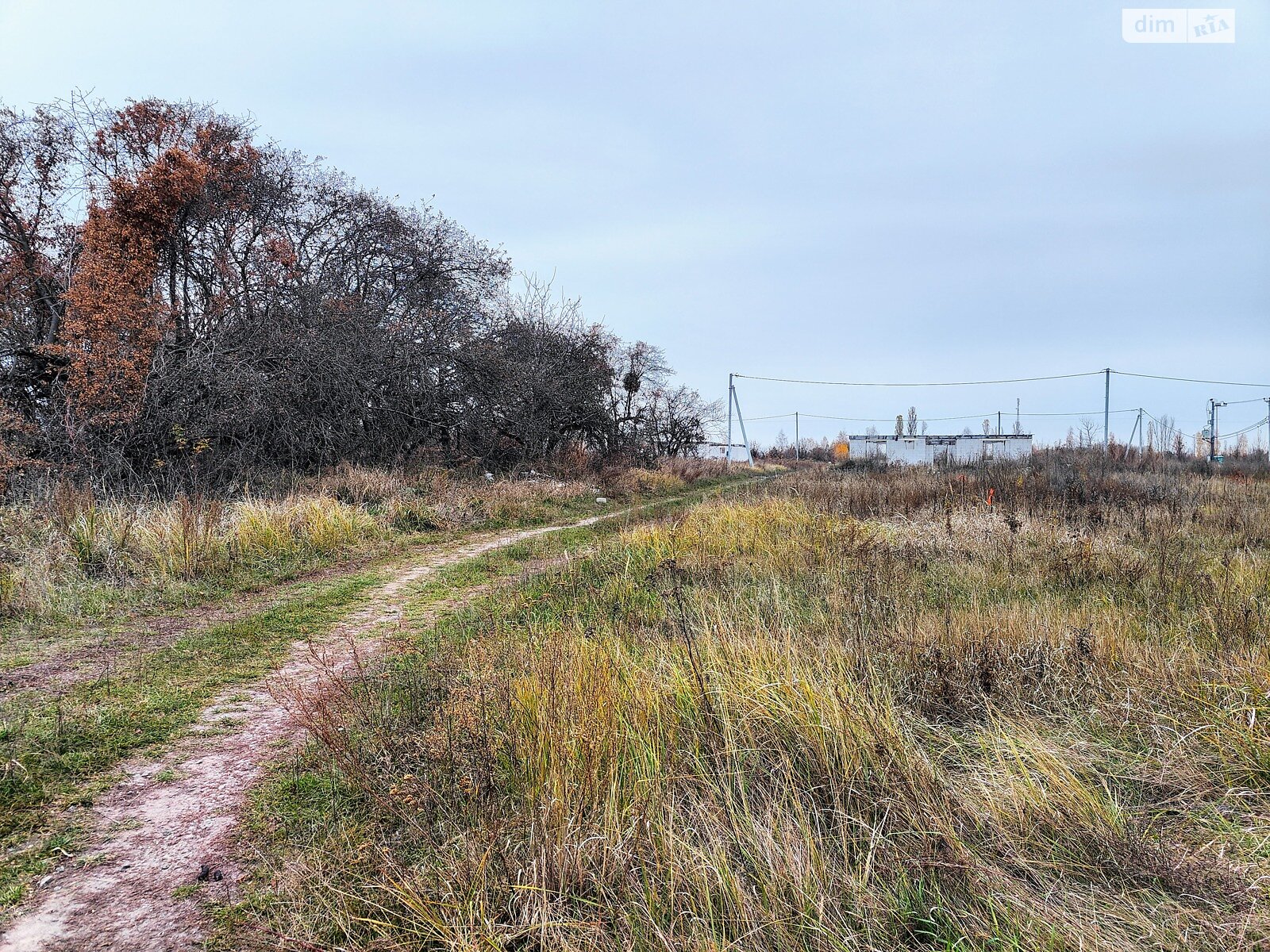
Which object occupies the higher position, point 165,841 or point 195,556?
point 195,556

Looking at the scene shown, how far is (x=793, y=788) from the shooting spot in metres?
2.63

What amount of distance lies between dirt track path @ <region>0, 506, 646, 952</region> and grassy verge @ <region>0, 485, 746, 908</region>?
0.13 meters

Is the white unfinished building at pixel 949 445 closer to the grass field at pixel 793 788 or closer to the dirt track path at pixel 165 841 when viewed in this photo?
the grass field at pixel 793 788

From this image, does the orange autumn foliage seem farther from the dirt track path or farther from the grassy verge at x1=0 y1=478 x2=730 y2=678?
the dirt track path

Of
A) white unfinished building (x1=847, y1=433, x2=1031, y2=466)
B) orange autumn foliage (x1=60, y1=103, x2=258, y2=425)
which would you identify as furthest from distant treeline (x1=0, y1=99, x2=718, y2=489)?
white unfinished building (x1=847, y1=433, x2=1031, y2=466)

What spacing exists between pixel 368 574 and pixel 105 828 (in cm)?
537

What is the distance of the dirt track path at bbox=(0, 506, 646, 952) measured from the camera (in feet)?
7.20

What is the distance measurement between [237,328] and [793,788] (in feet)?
48.9

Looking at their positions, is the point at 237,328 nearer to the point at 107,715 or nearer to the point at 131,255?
the point at 131,255

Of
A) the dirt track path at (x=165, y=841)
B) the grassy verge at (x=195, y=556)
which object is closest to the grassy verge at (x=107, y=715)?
the dirt track path at (x=165, y=841)

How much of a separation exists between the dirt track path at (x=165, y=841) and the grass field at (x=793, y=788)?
190 mm

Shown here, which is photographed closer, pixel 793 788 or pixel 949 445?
pixel 793 788

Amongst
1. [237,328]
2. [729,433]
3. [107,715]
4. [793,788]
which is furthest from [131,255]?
[729,433]

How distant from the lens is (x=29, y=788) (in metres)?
3.03
